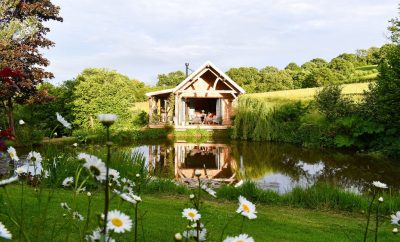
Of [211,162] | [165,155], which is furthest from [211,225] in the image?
[165,155]

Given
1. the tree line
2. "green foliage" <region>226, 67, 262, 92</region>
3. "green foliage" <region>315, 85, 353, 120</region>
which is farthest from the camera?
"green foliage" <region>226, 67, 262, 92</region>

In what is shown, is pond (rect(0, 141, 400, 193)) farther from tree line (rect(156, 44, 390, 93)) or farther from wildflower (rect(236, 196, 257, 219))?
tree line (rect(156, 44, 390, 93))

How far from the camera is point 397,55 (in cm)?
1836

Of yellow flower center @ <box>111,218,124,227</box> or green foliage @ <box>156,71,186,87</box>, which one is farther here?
green foliage @ <box>156,71,186,87</box>

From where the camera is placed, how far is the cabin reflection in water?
12586 millimetres

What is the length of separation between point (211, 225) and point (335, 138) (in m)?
16.5

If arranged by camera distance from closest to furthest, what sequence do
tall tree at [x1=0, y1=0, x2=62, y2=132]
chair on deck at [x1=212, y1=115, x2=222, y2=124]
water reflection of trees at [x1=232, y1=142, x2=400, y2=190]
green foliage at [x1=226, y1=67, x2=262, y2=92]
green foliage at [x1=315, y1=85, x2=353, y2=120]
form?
water reflection of trees at [x1=232, y1=142, x2=400, y2=190], tall tree at [x1=0, y1=0, x2=62, y2=132], green foliage at [x1=315, y1=85, x2=353, y2=120], chair on deck at [x1=212, y1=115, x2=222, y2=124], green foliage at [x1=226, y1=67, x2=262, y2=92]

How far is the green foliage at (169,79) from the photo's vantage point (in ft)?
198

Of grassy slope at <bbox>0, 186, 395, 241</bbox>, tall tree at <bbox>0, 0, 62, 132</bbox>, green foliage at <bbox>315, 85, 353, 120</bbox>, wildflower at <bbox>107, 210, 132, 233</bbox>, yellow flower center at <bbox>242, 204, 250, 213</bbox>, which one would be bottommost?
grassy slope at <bbox>0, 186, 395, 241</bbox>

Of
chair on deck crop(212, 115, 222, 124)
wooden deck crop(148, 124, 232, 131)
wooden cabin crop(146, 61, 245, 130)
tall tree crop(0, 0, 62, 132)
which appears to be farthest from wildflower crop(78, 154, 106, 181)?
chair on deck crop(212, 115, 222, 124)

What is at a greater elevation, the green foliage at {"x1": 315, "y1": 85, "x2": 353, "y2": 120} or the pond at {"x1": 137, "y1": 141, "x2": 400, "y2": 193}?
the green foliage at {"x1": 315, "y1": 85, "x2": 353, "y2": 120}

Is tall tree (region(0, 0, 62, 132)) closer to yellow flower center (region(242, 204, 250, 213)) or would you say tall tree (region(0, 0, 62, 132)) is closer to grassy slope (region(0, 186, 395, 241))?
grassy slope (region(0, 186, 395, 241))

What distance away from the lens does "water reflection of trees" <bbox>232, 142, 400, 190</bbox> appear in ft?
41.2

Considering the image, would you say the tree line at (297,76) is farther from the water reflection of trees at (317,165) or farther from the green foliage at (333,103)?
the water reflection of trees at (317,165)
